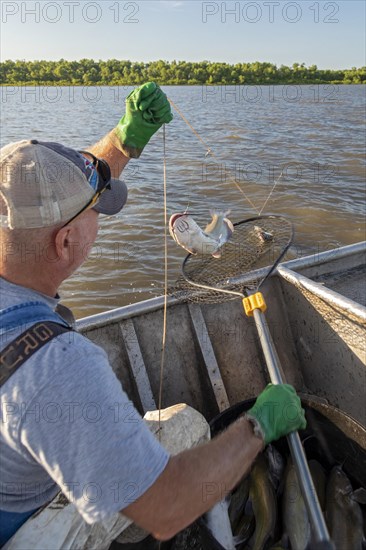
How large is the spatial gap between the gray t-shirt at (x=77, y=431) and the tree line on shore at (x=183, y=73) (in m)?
39.5

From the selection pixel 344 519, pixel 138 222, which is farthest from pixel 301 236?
pixel 344 519

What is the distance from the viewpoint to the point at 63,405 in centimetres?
131

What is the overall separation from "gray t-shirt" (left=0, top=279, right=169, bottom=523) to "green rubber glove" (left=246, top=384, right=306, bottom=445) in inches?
25.1

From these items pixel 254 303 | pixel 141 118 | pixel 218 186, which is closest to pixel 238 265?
pixel 254 303

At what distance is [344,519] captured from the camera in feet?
8.23

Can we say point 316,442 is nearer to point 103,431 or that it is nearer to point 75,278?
point 103,431

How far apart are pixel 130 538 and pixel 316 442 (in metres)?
1.24

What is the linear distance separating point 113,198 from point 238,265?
2.72 m

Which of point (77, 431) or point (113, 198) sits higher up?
point (113, 198)

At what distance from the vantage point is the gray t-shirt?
1.32m

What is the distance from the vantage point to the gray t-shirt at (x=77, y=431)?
1316 mm
